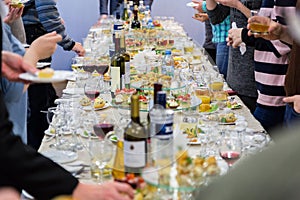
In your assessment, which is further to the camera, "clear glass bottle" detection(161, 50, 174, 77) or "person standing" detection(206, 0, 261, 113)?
"person standing" detection(206, 0, 261, 113)

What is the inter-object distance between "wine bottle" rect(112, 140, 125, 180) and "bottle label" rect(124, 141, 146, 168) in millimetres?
73

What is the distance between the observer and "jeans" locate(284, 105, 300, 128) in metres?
2.53

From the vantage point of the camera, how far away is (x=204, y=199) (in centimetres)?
65

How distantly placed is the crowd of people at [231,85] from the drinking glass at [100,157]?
0.25 meters

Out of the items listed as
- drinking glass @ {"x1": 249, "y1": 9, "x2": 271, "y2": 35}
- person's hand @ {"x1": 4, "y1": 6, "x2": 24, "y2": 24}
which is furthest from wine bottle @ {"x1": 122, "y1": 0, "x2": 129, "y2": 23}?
drinking glass @ {"x1": 249, "y1": 9, "x2": 271, "y2": 35}

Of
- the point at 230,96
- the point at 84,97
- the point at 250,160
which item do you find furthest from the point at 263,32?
the point at 250,160

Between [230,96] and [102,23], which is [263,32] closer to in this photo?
[230,96]

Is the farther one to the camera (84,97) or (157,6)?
(157,6)

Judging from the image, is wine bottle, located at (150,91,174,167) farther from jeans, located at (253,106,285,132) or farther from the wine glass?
jeans, located at (253,106,285,132)

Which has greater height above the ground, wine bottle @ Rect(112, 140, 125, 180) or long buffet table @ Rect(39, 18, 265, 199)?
wine bottle @ Rect(112, 140, 125, 180)

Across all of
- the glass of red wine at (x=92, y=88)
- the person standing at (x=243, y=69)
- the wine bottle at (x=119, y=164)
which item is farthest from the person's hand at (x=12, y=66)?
the person standing at (x=243, y=69)

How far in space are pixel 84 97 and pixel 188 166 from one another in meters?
1.40

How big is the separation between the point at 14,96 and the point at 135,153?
42 cm

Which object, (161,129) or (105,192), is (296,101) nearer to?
(161,129)
